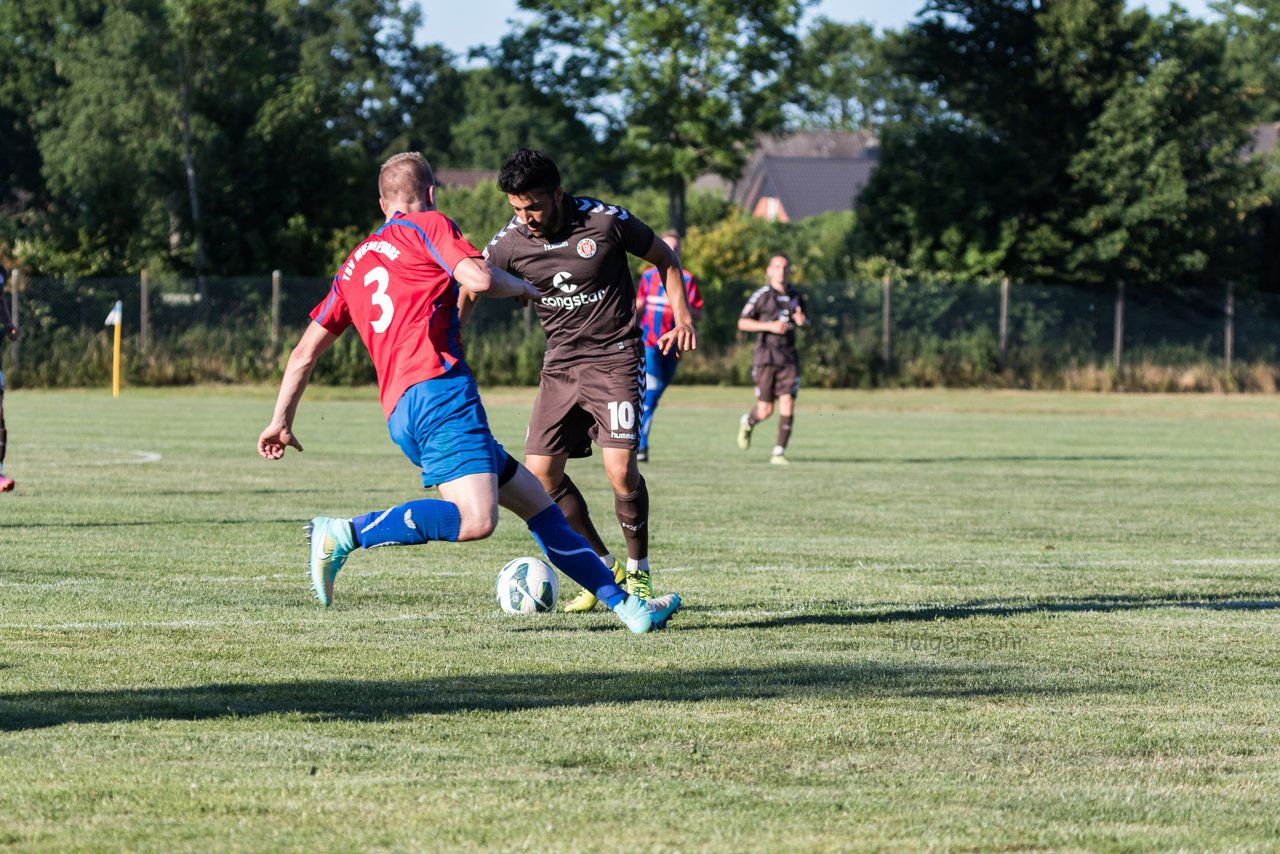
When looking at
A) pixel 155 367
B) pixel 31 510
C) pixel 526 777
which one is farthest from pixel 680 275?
pixel 155 367

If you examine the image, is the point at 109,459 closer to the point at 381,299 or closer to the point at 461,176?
the point at 381,299

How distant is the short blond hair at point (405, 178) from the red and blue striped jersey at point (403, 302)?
8 cm

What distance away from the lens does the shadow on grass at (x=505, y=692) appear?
5.17 metres

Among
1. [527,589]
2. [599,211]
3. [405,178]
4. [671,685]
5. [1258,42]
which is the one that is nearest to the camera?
[671,685]

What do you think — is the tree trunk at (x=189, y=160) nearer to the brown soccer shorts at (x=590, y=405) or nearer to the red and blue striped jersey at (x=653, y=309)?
the red and blue striped jersey at (x=653, y=309)

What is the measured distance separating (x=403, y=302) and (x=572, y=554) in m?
1.30

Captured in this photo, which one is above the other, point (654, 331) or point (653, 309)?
point (653, 309)

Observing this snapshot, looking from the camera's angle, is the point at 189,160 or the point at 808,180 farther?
the point at 808,180

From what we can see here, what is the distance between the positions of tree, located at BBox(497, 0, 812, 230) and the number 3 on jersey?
139 ft

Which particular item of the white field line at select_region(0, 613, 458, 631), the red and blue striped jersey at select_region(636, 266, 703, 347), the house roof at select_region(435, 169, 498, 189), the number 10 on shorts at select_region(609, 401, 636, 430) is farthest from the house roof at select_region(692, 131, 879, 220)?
the white field line at select_region(0, 613, 458, 631)

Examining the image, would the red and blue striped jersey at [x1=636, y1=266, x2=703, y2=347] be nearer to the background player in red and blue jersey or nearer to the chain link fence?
the background player in red and blue jersey

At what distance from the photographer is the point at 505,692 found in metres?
5.59

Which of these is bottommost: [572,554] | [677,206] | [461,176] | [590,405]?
[572,554]

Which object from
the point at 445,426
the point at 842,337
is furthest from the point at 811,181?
the point at 445,426
